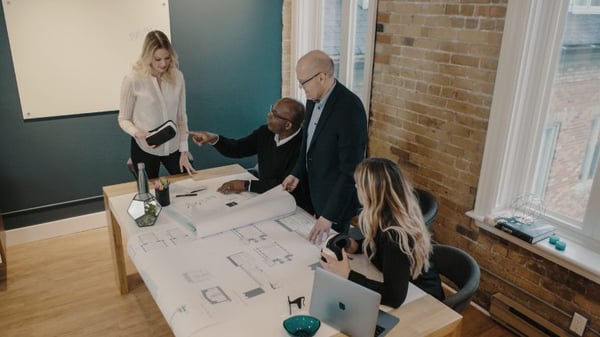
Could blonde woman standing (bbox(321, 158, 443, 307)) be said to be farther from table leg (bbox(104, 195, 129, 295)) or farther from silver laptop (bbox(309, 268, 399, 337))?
table leg (bbox(104, 195, 129, 295))

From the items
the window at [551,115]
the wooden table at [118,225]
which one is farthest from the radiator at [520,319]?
the wooden table at [118,225]

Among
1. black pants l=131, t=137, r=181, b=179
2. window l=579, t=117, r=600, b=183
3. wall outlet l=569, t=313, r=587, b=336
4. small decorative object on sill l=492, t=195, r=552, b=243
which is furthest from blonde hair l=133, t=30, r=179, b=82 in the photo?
wall outlet l=569, t=313, r=587, b=336

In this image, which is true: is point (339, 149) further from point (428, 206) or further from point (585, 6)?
point (585, 6)

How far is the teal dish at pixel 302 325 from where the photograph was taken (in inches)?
55.3

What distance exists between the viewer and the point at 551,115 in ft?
8.31

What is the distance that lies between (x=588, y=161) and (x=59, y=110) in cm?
345

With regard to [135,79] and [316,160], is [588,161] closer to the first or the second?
[316,160]

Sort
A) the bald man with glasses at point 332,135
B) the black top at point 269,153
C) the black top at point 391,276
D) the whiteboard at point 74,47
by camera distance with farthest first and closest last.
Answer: the whiteboard at point 74,47 < the black top at point 269,153 < the bald man with glasses at point 332,135 < the black top at point 391,276

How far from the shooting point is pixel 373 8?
3273 mm

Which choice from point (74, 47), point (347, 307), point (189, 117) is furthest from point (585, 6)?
point (74, 47)

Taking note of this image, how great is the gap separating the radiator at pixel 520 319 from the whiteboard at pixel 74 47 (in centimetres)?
304

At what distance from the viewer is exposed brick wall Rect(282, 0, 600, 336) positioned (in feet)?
8.32

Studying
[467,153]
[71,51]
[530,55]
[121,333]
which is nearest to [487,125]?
[467,153]

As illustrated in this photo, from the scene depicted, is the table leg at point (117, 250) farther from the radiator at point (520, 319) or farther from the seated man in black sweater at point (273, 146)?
the radiator at point (520, 319)
